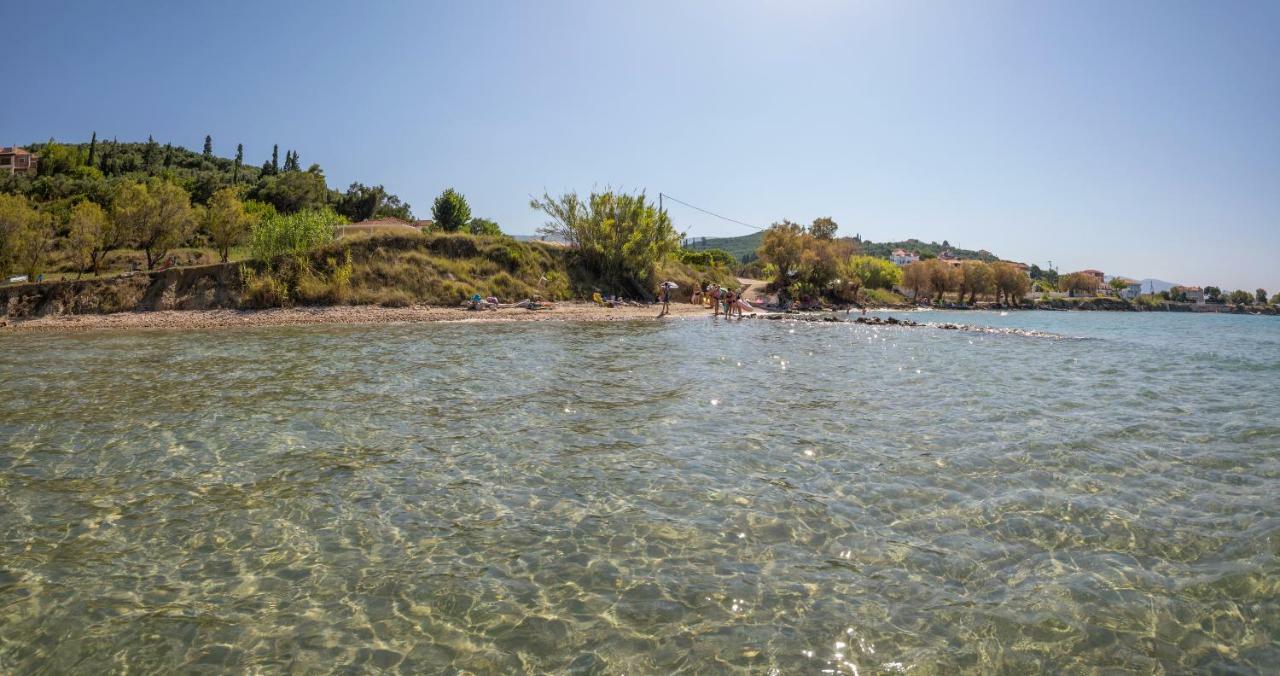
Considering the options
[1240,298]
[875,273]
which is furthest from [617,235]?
[1240,298]

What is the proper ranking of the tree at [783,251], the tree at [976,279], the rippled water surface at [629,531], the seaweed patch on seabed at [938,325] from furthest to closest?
the tree at [976,279], the tree at [783,251], the seaweed patch on seabed at [938,325], the rippled water surface at [629,531]

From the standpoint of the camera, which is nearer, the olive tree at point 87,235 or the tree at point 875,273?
the olive tree at point 87,235

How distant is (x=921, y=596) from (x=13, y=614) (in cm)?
695

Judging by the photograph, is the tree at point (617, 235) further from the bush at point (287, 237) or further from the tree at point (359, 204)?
the tree at point (359, 204)

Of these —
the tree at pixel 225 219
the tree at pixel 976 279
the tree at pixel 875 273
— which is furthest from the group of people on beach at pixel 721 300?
the tree at pixel 976 279

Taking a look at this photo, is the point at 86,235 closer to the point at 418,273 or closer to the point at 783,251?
the point at 418,273

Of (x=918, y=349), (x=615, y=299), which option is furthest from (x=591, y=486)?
(x=615, y=299)

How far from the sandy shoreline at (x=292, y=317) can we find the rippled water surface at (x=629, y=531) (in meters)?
19.0

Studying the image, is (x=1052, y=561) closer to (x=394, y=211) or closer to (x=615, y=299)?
(x=615, y=299)

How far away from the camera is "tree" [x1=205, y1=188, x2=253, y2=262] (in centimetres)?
4684

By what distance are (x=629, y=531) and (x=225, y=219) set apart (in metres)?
53.9

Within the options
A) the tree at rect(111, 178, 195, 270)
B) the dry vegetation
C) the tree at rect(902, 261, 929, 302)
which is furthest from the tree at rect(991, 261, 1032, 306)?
the tree at rect(111, 178, 195, 270)

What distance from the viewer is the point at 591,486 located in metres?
7.41

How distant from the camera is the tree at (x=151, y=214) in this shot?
1635 inches
